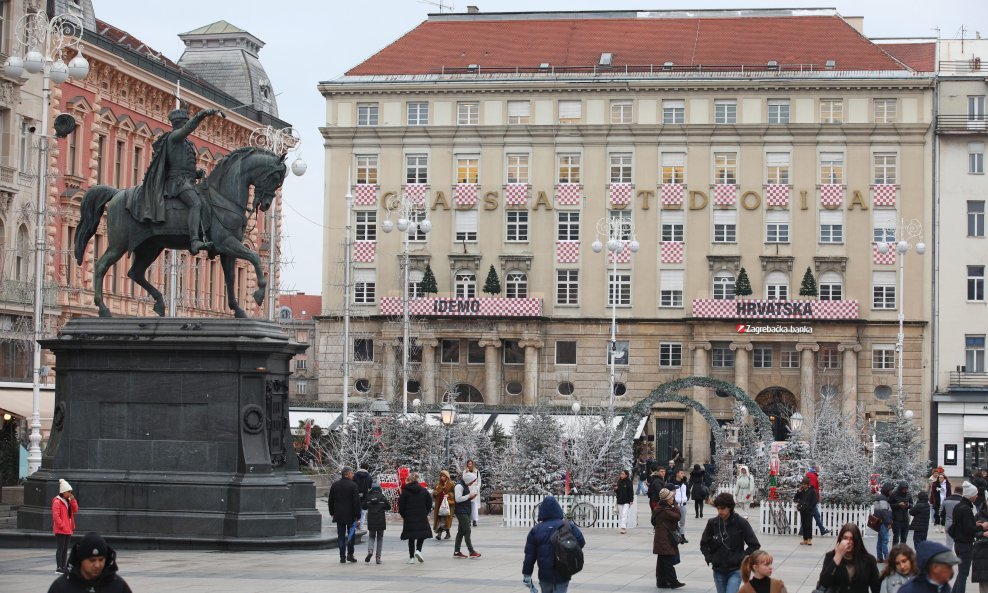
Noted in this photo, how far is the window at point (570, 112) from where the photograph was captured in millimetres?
89250

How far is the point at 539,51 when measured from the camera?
9231 cm

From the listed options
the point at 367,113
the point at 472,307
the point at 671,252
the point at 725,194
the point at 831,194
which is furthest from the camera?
the point at 367,113

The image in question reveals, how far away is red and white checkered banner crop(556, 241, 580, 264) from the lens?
3497 inches

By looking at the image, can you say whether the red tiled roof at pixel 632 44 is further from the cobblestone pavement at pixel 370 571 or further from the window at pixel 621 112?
the cobblestone pavement at pixel 370 571

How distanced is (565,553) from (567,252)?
2800 inches

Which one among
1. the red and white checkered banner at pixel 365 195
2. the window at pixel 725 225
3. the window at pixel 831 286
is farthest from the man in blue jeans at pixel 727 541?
the red and white checkered banner at pixel 365 195

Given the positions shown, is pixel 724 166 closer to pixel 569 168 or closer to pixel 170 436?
pixel 569 168

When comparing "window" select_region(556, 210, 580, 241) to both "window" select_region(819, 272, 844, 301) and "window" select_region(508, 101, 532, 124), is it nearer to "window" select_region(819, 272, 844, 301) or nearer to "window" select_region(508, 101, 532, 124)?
"window" select_region(508, 101, 532, 124)

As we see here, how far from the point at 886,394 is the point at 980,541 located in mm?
65465

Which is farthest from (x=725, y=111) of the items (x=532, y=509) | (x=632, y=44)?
(x=532, y=509)

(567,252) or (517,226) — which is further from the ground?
(517,226)

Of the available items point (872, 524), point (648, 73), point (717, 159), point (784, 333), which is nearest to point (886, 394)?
point (784, 333)

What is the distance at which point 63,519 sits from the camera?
24.6 m

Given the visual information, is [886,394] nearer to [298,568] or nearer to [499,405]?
[499,405]
